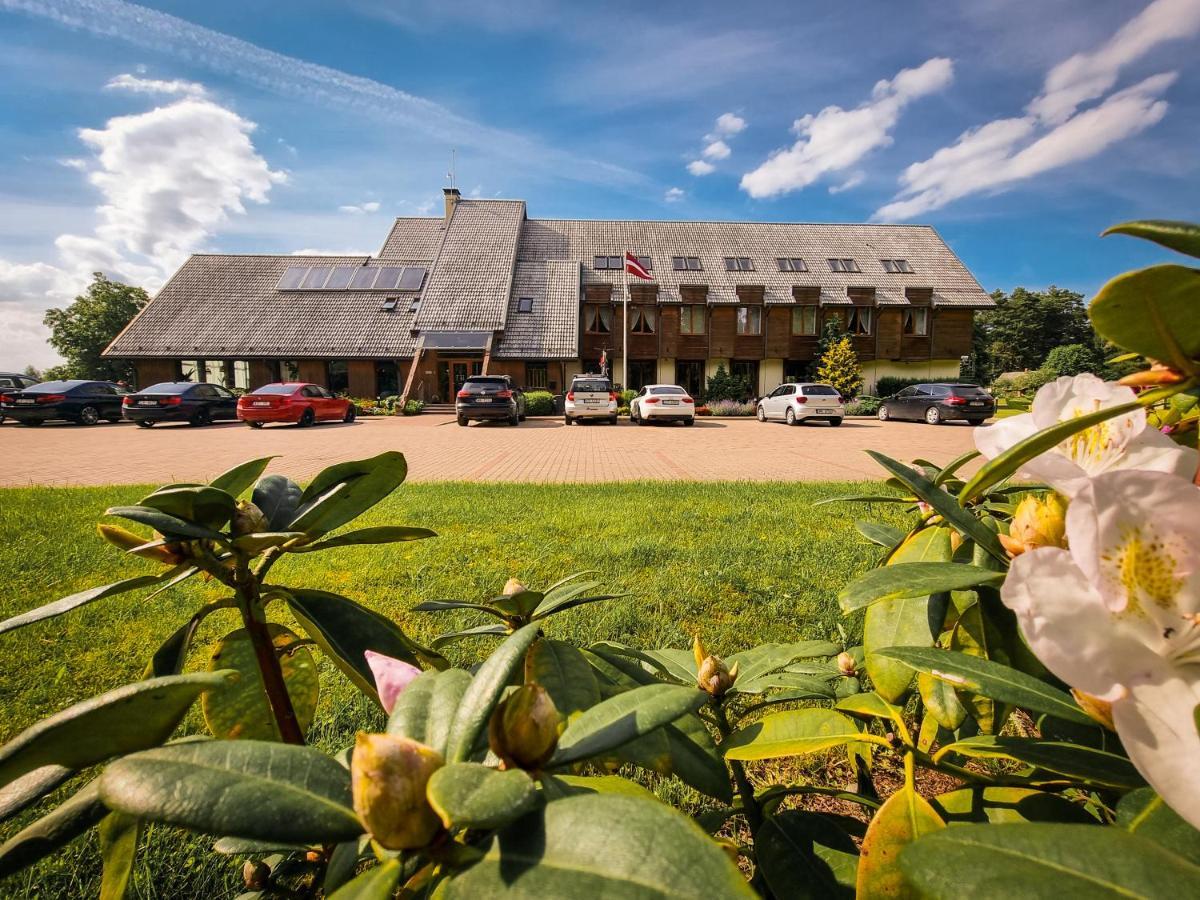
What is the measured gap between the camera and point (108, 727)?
1.39ft

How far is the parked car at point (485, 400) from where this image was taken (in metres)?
17.7

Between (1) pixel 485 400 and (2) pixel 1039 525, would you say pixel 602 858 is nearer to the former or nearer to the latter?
(2) pixel 1039 525

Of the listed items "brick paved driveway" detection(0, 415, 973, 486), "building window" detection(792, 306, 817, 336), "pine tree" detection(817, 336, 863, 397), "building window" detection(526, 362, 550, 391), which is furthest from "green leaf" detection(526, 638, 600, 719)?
"building window" detection(792, 306, 817, 336)

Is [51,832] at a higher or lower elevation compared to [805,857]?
higher

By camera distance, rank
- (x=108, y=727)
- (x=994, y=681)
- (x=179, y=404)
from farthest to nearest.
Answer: (x=179, y=404), (x=994, y=681), (x=108, y=727)

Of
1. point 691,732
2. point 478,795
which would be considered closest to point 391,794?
point 478,795

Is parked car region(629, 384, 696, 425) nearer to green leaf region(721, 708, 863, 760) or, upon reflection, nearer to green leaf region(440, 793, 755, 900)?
green leaf region(721, 708, 863, 760)

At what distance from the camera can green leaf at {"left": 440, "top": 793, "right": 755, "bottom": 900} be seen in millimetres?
300

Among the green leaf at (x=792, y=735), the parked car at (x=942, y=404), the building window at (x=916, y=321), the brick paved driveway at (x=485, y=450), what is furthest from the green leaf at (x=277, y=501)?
the building window at (x=916, y=321)

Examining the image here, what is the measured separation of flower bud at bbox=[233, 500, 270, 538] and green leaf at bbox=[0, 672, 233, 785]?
0.31 metres

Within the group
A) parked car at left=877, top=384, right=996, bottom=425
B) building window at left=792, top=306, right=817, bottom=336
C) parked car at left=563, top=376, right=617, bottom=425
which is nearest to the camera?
parked car at left=563, top=376, right=617, bottom=425

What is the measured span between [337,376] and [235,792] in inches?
1125

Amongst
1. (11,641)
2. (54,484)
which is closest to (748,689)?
(11,641)

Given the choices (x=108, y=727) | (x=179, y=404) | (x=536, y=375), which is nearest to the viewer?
(x=108, y=727)
